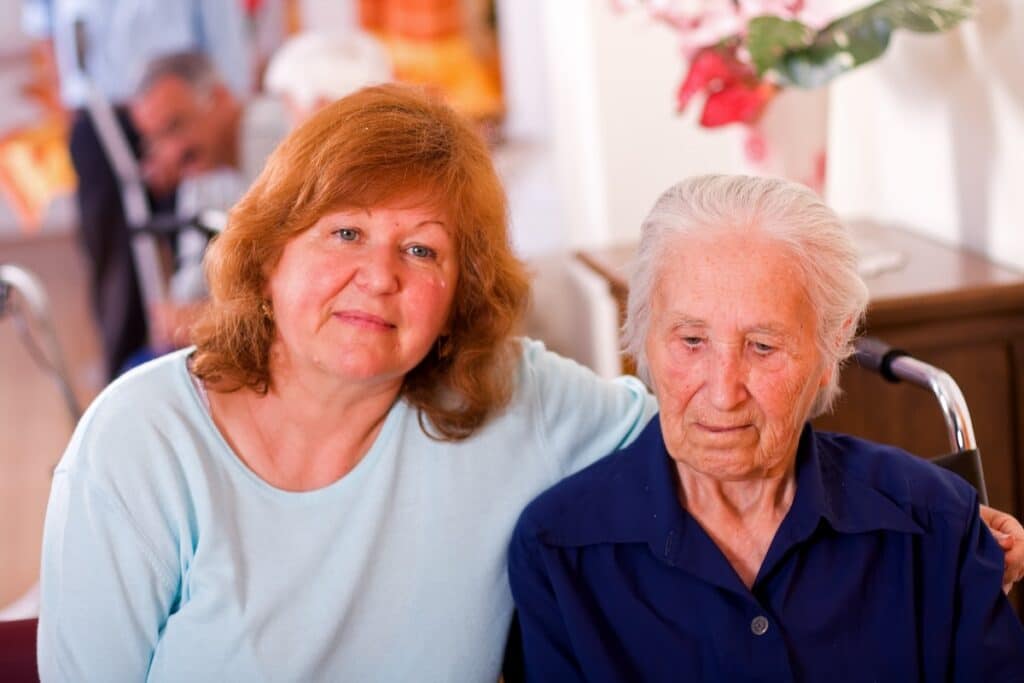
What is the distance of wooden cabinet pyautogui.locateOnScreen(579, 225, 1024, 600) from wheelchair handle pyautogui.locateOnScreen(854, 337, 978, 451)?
16.1 inches

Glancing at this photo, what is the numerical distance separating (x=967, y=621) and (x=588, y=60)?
2.41 metres

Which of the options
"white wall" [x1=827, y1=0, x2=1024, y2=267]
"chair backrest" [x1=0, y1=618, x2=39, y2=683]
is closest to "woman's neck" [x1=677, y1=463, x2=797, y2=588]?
"chair backrest" [x1=0, y1=618, x2=39, y2=683]

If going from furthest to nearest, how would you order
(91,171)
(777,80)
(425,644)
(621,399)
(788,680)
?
(91,171) < (777,80) < (621,399) < (425,644) < (788,680)

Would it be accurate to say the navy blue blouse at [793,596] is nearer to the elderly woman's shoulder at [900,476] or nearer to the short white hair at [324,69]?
the elderly woman's shoulder at [900,476]

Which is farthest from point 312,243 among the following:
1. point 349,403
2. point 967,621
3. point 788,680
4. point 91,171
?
point 91,171

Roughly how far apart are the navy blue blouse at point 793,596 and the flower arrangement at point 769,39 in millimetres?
928

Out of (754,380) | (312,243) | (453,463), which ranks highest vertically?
(312,243)

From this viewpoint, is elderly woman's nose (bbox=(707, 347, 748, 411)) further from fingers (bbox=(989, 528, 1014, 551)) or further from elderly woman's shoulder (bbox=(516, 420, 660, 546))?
fingers (bbox=(989, 528, 1014, 551))

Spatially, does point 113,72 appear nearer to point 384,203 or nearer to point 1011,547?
point 384,203

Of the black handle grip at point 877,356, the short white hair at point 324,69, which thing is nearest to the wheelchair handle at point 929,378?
the black handle grip at point 877,356

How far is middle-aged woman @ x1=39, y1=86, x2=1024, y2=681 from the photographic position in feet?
5.10

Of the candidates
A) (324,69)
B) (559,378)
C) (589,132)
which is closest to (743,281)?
(559,378)

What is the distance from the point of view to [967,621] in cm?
153

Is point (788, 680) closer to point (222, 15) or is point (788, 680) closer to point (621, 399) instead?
point (621, 399)
